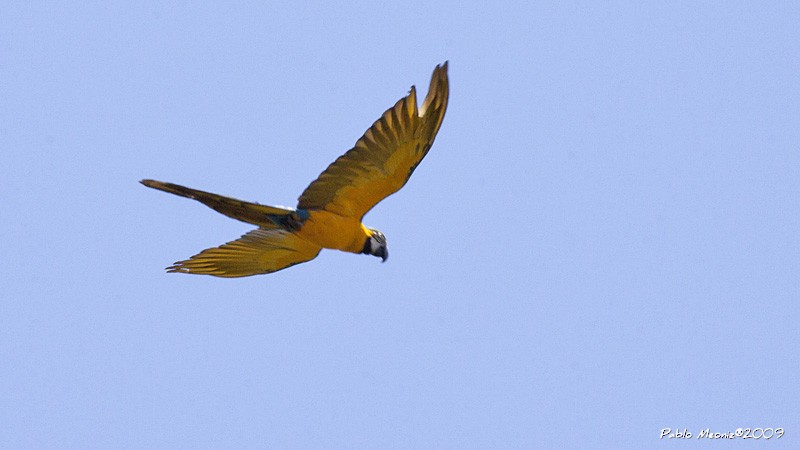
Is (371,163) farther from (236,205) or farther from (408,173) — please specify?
(236,205)

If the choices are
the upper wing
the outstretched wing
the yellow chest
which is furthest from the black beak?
the outstretched wing

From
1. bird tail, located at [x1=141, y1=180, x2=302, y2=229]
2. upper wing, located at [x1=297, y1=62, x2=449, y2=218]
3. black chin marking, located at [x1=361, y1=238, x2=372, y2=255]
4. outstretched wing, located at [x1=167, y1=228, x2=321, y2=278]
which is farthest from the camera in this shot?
outstretched wing, located at [x1=167, y1=228, x2=321, y2=278]

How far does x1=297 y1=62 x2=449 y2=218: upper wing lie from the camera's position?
36.1 ft

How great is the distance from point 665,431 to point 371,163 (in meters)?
4.75

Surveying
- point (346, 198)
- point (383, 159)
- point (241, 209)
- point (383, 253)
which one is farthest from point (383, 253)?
point (241, 209)

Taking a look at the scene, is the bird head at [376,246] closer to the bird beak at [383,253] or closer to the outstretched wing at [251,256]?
the bird beak at [383,253]

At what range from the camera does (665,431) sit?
13.3 m

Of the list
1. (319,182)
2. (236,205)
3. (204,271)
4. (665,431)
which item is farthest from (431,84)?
(665,431)

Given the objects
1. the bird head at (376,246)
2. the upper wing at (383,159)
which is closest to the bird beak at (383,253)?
the bird head at (376,246)

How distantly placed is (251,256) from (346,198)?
2.02m

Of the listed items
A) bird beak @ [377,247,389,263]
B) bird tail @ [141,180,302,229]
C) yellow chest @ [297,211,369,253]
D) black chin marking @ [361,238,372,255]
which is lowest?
bird beak @ [377,247,389,263]

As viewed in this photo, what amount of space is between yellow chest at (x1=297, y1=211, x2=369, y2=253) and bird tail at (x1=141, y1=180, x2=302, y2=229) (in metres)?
0.17

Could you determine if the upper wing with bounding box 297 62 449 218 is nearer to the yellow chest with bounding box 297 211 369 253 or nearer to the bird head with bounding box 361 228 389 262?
the yellow chest with bounding box 297 211 369 253

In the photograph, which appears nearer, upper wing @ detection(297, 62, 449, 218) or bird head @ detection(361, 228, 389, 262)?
upper wing @ detection(297, 62, 449, 218)
